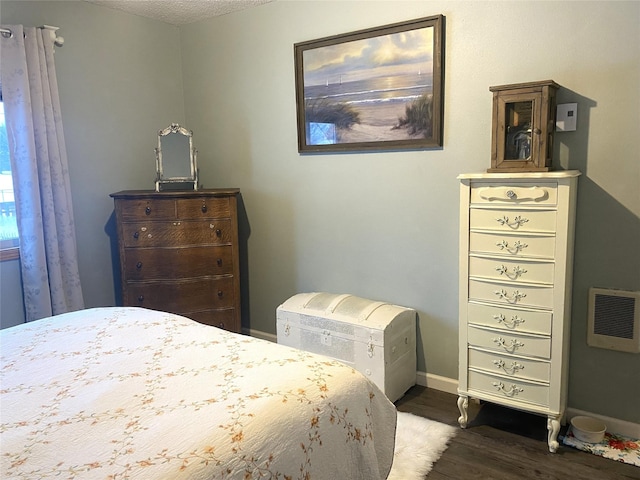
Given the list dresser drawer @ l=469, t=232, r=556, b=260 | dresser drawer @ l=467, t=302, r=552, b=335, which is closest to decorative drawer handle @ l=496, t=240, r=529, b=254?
dresser drawer @ l=469, t=232, r=556, b=260

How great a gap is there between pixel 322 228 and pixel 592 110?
168 cm

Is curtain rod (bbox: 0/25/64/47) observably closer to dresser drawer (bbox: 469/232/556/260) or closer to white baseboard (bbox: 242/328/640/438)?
white baseboard (bbox: 242/328/640/438)

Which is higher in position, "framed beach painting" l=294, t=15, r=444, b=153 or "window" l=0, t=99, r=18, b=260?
"framed beach painting" l=294, t=15, r=444, b=153

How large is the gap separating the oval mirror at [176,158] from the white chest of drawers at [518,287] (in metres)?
1.91

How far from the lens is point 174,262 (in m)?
3.24

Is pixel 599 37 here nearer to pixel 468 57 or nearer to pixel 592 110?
pixel 592 110

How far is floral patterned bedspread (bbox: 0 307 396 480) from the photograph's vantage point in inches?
45.0

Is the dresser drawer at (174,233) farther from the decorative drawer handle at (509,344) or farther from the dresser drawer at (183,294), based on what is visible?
the decorative drawer handle at (509,344)

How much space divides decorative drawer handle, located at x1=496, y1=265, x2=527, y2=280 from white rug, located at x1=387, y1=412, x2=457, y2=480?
841mm

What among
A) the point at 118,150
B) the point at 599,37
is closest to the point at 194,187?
the point at 118,150

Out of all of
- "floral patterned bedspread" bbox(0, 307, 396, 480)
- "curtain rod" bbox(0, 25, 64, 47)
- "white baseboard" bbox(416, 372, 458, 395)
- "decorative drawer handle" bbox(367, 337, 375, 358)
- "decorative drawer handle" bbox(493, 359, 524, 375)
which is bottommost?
"white baseboard" bbox(416, 372, 458, 395)

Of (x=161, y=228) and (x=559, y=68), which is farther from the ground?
(x=559, y=68)

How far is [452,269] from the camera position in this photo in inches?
Result: 112

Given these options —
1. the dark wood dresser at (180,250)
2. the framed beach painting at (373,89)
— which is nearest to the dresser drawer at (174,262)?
the dark wood dresser at (180,250)
